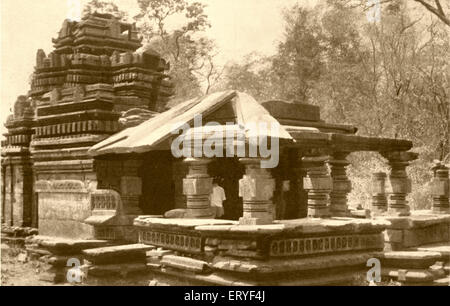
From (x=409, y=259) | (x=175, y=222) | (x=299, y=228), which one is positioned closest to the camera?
(x=299, y=228)

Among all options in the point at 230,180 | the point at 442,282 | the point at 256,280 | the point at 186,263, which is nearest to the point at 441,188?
the point at 442,282

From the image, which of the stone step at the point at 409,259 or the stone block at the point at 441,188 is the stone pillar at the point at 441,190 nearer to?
the stone block at the point at 441,188

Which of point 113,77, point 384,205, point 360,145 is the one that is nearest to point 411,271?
point 360,145

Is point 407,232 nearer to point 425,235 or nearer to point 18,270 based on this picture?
point 425,235

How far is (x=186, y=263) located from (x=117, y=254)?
3.66ft

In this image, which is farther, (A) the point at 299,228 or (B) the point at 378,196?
(B) the point at 378,196

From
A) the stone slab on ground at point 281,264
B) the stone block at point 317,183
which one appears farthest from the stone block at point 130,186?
the stone block at point 317,183

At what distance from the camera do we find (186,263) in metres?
7.30

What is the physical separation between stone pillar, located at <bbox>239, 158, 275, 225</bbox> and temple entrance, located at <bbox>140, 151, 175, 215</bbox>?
3.16 meters

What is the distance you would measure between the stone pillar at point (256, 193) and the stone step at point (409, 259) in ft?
7.11

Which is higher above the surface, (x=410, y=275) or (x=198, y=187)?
(x=198, y=187)

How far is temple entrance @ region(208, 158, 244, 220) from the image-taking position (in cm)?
988

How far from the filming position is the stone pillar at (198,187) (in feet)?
25.1

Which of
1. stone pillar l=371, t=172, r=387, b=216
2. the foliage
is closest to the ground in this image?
stone pillar l=371, t=172, r=387, b=216
